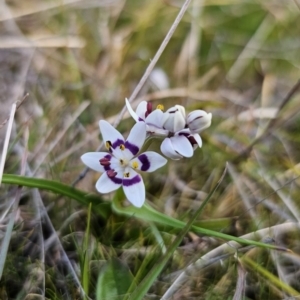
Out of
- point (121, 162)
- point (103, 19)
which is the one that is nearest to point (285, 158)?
point (121, 162)

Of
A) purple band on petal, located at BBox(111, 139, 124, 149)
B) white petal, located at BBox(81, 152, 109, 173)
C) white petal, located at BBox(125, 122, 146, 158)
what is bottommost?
white petal, located at BBox(125, 122, 146, 158)

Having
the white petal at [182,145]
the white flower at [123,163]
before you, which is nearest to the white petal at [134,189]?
the white flower at [123,163]

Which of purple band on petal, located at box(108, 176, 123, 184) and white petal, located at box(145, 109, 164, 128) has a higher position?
white petal, located at box(145, 109, 164, 128)

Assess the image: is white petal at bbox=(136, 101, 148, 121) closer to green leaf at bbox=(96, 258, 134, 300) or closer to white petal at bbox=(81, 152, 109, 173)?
white petal at bbox=(81, 152, 109, 173)

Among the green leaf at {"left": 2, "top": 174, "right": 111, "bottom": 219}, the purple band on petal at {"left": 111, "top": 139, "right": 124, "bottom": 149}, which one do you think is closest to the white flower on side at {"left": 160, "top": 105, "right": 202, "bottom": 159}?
the purple band on petal at {"left": 111, "top": 139, "right": 124, "bottom": 149}

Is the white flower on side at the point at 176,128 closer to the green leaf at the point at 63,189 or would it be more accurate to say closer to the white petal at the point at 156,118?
the white petal at the point at 156,118

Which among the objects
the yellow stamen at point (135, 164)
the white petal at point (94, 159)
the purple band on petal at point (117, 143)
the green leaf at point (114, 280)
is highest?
the purple band on petal at point (117, 143)

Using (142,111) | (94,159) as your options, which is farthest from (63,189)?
(142,111)

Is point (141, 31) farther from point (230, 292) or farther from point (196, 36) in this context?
point (230, 292)

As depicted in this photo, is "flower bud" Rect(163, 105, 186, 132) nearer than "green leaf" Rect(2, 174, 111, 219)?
Yes
